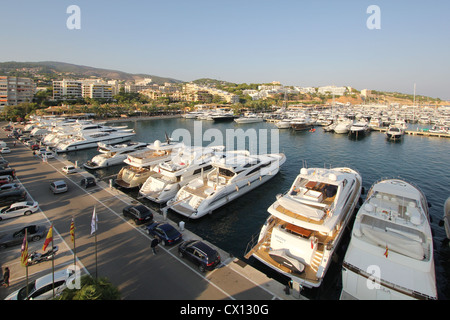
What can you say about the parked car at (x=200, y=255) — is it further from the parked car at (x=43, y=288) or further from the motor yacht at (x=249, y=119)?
the motor yacht at (x=249, y=119)

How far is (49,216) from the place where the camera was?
1573 centimetres

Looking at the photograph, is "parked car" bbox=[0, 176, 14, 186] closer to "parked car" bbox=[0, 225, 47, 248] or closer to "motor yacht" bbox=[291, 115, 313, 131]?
"parked car" bbox=[0, 225, 47, 248]

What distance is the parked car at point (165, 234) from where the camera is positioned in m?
12.5

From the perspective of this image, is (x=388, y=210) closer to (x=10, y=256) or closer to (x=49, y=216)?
(x=10, y=256)

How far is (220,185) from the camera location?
19172 millimetres

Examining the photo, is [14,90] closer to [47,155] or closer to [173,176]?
[47,155]

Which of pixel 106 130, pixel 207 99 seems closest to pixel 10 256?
pixel 106 130

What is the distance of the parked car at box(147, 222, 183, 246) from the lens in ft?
41.1

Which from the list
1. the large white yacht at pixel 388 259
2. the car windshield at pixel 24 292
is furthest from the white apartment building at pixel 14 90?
the large white yacht at pixel 388 259

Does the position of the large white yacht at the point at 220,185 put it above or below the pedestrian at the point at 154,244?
above

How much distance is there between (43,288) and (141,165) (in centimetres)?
1570

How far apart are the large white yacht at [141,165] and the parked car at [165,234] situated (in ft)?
33.1

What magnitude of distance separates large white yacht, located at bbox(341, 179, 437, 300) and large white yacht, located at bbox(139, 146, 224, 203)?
12399 mm
